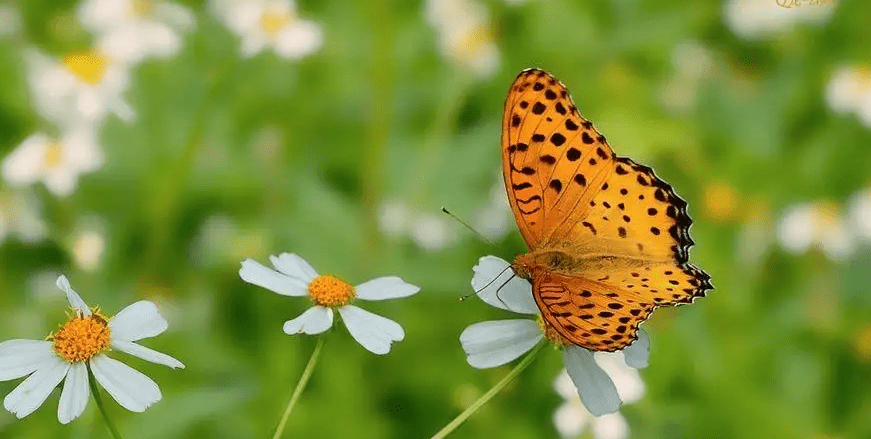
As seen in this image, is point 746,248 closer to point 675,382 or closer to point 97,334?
point 675,382

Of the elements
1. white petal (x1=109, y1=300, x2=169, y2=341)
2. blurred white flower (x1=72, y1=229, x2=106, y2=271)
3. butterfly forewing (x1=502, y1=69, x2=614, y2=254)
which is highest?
blurred white flower (x1=72, y1=229, x2=106, y2=271)

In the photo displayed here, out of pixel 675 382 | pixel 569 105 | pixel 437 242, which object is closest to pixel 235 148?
pixel 437 242

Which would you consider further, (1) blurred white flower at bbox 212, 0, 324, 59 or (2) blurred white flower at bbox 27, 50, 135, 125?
(1) blurred white flower at bbox 212, 0, 324, 59

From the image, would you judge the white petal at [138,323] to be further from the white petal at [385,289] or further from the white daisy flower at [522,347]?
the white daisy flower at [522,347]

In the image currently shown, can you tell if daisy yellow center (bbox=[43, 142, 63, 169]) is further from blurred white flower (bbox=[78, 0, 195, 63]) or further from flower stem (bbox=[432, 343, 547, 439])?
flower stem (bbox=[432, 343, 547, 439])

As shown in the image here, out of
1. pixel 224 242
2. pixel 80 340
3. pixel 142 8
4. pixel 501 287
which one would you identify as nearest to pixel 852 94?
pixel 224 242

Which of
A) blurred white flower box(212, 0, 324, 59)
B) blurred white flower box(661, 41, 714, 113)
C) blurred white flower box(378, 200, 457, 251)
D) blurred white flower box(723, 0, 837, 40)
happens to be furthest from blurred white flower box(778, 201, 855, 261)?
blurred white flower box(212, 0, 324, 59)
